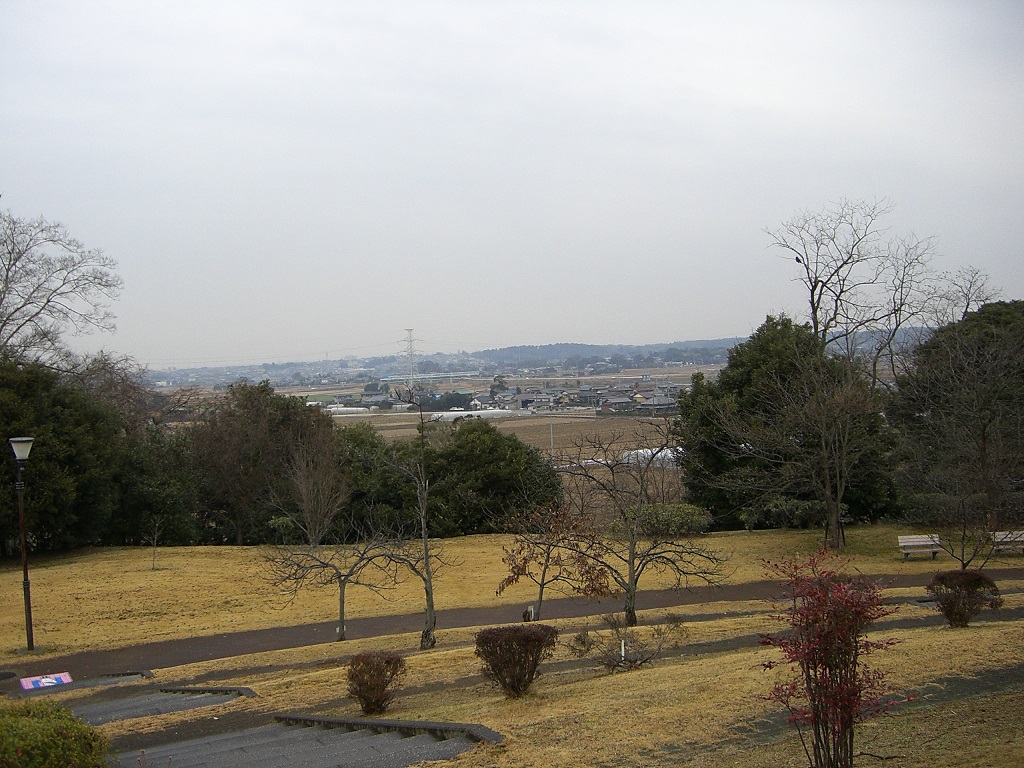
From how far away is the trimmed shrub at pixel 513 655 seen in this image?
9.76 meters

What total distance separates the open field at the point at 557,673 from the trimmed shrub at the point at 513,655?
0.77 feet

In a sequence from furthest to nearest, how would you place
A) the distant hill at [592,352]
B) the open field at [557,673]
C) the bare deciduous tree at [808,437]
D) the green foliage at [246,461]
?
the distant hill at [592,352] < the green foliage at [246,461] < the bare deciduous tree at [808,437] < the open field at [557,673]

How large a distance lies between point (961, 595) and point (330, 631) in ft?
39.3

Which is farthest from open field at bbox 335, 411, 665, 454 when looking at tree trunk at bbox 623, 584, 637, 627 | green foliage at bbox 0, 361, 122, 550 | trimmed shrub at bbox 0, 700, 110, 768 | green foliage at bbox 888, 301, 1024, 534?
trimmed shrub at bbox 0, 700, 110, 768

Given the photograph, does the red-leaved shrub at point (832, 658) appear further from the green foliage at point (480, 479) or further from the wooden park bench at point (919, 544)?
the green foliage at point (480, 479)

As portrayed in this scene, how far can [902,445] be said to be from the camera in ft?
86.7

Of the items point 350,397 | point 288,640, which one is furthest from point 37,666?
point 350,397

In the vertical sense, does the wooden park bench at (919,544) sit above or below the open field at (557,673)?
below

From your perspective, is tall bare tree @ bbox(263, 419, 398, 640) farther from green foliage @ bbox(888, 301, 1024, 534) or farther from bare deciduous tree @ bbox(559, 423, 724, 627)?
green foliage @ bbox(888, 301, 1024, 534)

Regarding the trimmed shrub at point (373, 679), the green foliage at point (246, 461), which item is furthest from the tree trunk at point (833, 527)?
the green foliage at point (246, 461)

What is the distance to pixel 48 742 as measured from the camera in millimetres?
6531

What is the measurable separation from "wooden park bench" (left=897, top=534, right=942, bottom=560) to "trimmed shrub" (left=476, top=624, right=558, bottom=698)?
15025 millimetres

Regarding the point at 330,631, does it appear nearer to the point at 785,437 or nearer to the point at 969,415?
the point at 785,437

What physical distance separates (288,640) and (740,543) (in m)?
14.1
